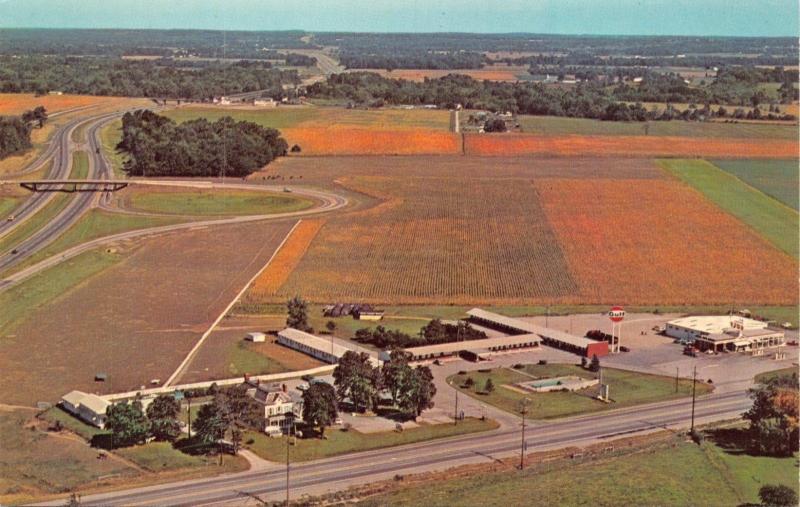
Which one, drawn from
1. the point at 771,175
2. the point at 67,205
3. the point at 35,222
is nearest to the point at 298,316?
the point at 35,222

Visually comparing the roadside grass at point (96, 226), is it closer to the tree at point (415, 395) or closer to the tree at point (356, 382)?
the tree at point (356, 382)

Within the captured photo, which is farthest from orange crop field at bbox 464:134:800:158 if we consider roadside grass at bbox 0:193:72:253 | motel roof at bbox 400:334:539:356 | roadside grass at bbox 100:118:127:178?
motel roof at bbox 400:334:539:356

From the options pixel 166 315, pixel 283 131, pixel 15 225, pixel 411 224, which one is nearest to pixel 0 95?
pixel 283 131

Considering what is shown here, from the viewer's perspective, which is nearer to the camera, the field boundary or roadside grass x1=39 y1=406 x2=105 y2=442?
roadside grass x1=39 y1=406 x2=105 y2=442

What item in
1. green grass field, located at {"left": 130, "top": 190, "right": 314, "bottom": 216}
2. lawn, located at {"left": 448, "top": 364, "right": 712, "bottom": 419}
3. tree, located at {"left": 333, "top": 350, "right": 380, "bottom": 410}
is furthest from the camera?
green grass field, located at {"left": 130, "top": 190, "right": 314, "bottom": 216}

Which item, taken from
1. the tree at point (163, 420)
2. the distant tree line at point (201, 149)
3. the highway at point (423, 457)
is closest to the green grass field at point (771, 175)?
the distant tree line at point (201, 149)

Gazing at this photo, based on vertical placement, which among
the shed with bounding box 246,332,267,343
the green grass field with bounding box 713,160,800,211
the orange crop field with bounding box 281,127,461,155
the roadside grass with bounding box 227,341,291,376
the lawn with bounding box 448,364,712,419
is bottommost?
the lawn with bounding box 448,364,712,419

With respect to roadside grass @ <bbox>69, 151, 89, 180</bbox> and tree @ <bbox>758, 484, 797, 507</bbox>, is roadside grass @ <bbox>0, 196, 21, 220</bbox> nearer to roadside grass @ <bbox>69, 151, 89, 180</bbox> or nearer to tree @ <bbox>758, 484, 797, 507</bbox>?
roadside grass @ <bbox>69, 151, 89, 180</bbox>

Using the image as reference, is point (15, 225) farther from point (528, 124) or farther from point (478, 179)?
point (528, 124)
